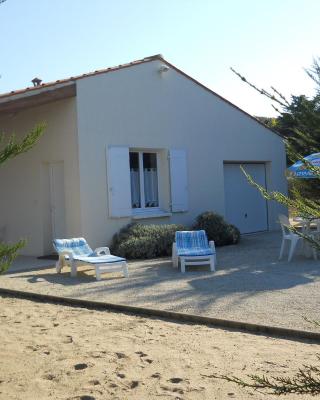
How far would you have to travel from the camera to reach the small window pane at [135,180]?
12.9m

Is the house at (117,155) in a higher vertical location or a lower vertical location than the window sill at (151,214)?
higher

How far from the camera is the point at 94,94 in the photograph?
1191cm

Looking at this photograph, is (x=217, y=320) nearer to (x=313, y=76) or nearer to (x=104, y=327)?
(x=104, y=327)

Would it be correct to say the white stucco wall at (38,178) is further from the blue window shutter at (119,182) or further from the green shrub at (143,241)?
the green shrub at (143,241)

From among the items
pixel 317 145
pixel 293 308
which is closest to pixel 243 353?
pixel 293 308

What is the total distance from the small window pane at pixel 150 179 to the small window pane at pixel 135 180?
25 cm

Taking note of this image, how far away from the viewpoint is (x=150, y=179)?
1339 centimetres

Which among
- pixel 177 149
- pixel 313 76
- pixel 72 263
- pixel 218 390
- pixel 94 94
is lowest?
pixel 218 390

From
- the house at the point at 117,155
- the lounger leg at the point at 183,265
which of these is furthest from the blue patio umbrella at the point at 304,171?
the house at the point at 117,155

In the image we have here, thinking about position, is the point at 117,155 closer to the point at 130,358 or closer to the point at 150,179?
the point at 150,179

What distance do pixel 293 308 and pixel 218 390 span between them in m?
2.65

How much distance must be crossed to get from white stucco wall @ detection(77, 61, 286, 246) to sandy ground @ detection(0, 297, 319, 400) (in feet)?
19.1

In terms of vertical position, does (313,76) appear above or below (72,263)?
above

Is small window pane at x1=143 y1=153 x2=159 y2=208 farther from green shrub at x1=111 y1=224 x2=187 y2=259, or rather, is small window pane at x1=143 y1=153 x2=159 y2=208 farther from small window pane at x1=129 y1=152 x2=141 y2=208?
green shrub at x1=111 y1=224 x2=187 y2=259
